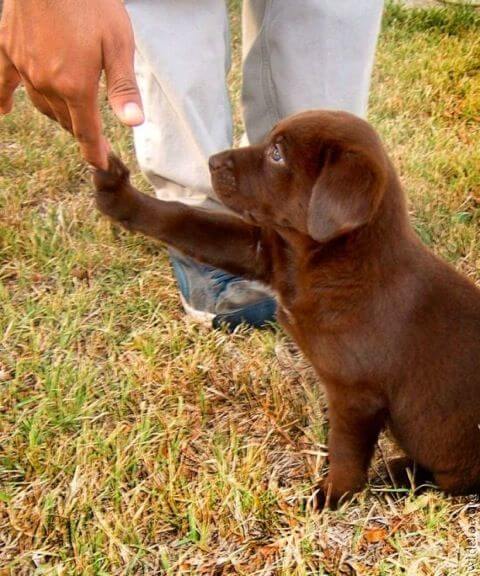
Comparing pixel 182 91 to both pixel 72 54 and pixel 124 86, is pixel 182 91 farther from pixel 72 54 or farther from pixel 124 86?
pixel 72 54

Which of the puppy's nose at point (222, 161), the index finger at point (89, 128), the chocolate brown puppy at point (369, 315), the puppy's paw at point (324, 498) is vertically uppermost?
the index finger at point (89, 128)

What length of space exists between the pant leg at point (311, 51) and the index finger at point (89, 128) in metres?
0.89

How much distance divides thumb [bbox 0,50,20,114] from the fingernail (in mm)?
290

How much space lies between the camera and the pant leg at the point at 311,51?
2.58m

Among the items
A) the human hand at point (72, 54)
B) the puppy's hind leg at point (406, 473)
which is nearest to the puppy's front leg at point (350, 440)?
the puppy's hind leg at point (406, 473)

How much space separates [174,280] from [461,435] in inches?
51.0

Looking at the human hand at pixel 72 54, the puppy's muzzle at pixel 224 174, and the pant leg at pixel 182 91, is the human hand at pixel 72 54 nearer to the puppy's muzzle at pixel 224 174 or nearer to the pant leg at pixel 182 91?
the puppy's muzzle at pixel 224 174

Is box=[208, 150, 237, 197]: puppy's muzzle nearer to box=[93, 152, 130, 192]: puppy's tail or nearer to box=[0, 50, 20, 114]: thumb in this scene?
box=[93, 152, 130, 192]: puppy's tail

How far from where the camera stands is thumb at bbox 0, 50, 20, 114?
5.85 feet

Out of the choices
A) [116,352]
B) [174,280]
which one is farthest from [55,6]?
[174,280]

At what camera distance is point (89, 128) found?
183 cm

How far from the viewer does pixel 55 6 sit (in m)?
1.62

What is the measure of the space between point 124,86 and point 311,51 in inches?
41.9

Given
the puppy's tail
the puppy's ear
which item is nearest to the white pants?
the puppy's tail
